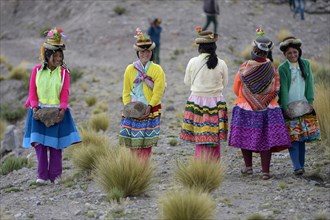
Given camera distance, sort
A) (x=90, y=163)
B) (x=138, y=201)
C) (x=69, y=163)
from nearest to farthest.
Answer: (x=138, y=201) < (x=90, y=163) < (x=69, y=163)

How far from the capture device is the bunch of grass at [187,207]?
21.7 ft

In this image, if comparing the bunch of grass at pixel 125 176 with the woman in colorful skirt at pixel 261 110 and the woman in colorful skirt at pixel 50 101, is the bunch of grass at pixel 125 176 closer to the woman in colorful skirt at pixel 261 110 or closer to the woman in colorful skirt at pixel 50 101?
the woman in colorful skirt at pixel 50 101

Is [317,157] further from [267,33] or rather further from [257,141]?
[267,33]

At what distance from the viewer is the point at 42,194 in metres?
8.59

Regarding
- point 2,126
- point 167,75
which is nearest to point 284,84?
point 2,126

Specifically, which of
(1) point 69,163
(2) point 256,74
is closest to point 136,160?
(2) point 256,74

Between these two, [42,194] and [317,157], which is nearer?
[42,194]

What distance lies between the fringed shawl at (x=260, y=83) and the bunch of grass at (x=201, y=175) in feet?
3.28

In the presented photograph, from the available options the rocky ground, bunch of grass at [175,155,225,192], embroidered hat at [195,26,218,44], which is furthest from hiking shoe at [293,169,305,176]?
embroidered hat at [195,26,218,44]

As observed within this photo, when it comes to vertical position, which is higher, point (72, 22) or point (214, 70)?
point (72, 22)

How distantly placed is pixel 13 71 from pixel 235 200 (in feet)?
44.1

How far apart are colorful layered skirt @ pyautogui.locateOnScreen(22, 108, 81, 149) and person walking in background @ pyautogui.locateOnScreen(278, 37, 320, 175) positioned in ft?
8.70

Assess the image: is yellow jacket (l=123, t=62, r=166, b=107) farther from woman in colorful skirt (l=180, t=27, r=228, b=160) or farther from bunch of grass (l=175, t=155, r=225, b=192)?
bunch of grass (l=175, t=155, r=225, b=192)

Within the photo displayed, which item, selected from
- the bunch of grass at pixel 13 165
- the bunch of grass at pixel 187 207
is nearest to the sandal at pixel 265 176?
the bunch of grass at pixel 187 207
